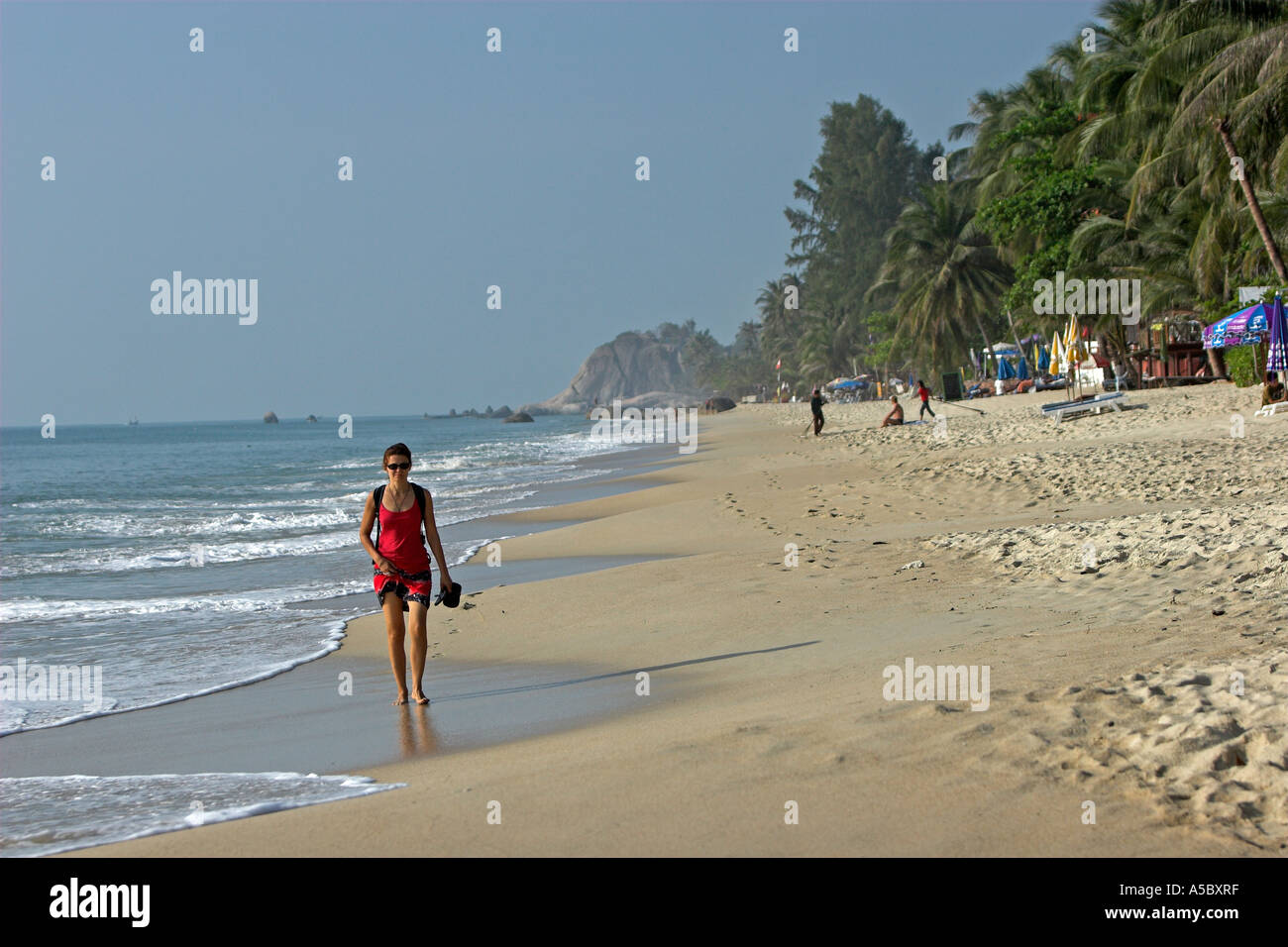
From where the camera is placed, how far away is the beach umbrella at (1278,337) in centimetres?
1920

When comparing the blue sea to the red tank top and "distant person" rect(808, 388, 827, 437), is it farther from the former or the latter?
"distant person" rect(808, 388, 827, 437)

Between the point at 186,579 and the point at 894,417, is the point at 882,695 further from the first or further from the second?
the point at 894,417

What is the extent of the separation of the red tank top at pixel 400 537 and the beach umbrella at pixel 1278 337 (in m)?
17.9

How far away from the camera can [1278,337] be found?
19.6m

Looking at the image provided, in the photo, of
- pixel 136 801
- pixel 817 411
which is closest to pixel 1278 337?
pixel 817 411

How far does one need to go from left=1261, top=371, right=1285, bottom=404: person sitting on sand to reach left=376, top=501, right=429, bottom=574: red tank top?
17864mm

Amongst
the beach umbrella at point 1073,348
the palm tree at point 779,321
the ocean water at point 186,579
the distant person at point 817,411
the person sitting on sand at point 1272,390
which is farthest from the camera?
the palm tree at point 779,321

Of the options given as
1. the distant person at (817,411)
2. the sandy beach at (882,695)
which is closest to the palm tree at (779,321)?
the distant person at (817,411)

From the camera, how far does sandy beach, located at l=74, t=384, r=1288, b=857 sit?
11.9 feet

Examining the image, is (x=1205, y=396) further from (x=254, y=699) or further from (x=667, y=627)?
(x=254, y=699)

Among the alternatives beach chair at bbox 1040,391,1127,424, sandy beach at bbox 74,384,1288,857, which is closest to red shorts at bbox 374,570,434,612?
sandy beach at bbox 74,384,1288,857

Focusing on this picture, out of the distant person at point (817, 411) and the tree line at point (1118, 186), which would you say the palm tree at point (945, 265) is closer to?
the tree line at point (1118, 186)
